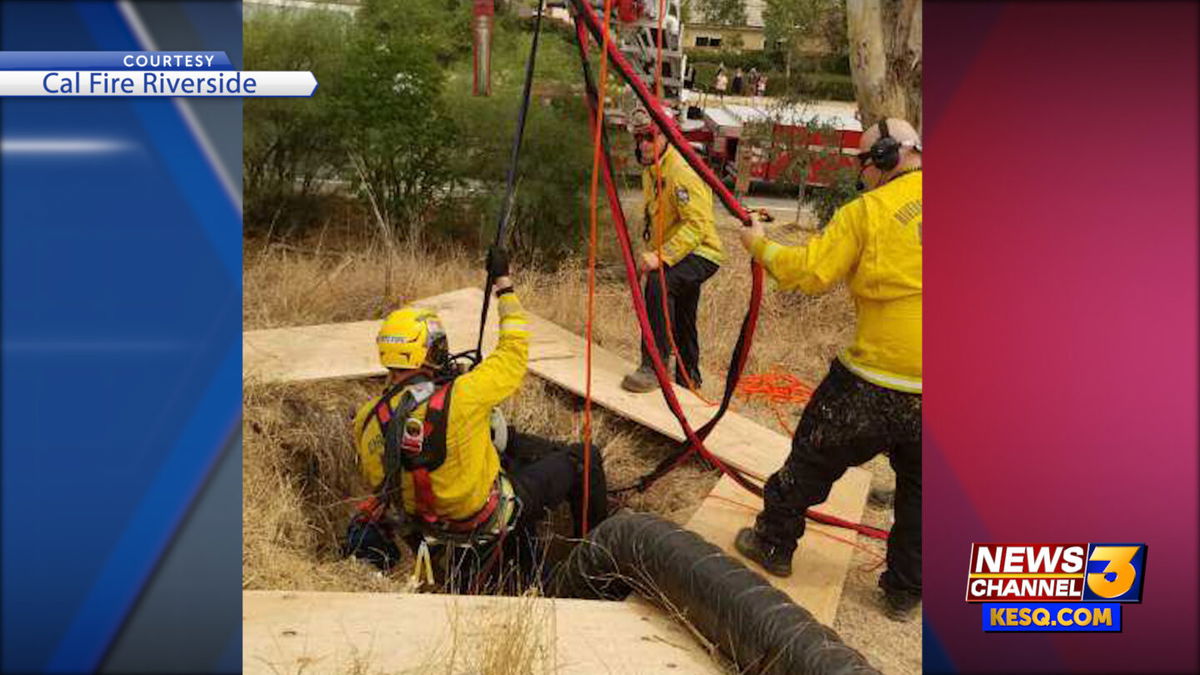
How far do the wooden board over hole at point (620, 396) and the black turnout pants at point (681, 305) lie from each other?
333 mm

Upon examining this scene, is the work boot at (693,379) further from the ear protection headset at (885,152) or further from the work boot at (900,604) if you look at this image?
the ear protection headset at (885,152)

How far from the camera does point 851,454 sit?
11.2ft

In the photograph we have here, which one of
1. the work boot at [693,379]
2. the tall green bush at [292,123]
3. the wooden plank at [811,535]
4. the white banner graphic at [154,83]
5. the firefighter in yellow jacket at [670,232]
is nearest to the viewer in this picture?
the white banner graphic at [154,83]

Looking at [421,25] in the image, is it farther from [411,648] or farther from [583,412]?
[411,648]

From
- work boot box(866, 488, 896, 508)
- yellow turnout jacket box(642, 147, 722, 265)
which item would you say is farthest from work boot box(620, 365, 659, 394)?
work boot box(866, 488, 896, 508)

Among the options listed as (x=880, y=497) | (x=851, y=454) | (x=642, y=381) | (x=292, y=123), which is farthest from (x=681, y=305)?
(x=292, y=123)

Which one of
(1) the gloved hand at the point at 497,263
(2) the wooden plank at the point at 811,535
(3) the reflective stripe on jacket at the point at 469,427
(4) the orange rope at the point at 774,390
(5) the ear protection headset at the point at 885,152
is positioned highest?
(5) the ear protection headset at the point at 885,152

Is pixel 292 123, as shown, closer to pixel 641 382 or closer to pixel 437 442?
pixel 641 382

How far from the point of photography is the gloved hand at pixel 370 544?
3.85m

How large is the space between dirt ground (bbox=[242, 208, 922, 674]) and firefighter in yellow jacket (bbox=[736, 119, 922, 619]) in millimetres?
468

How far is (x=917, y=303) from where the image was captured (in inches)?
128

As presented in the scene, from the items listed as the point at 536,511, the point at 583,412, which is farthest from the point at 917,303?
the point at 583,412

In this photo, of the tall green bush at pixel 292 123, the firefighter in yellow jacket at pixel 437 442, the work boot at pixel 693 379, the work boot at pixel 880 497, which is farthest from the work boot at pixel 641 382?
the tall green bush at pixel 292 123

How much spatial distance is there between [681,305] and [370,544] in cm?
277
